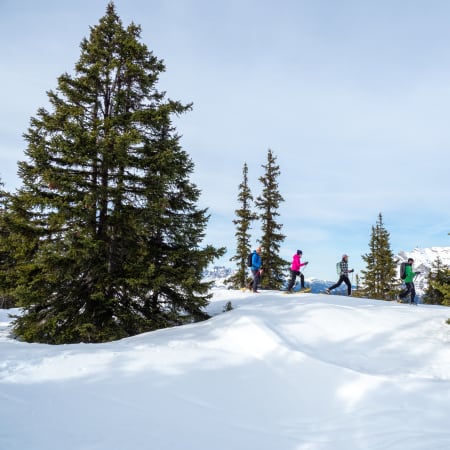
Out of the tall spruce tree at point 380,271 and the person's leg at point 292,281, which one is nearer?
the person's leg at point 292,281

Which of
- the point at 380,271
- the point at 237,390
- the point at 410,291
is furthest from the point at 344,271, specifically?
the point at 380,271

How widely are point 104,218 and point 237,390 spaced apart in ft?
23.5

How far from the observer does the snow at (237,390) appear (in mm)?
4184

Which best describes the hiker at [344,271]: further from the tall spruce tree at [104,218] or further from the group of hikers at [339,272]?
the tall spruce tree at [104,218]

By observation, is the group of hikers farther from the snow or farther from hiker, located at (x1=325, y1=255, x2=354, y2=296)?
the snow

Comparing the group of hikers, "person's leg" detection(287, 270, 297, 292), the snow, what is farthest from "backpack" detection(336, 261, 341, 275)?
the snow

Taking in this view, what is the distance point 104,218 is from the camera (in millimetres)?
10336

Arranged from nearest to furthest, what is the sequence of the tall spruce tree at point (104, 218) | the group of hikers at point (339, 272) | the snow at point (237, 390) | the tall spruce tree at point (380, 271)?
the snow at point (237, 390) → the tall spruce tree at point (104, 218) → the group of hikers at point (339, 272) → the tall spruce tree at point (380, 271)

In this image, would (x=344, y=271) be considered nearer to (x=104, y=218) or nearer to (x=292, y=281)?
(x=292, y=281)

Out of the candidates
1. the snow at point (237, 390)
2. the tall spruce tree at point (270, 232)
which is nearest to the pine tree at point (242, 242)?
the tall spruce tree at point (270, 232)

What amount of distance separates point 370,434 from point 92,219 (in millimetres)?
9143

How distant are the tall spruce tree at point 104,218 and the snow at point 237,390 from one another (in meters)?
2.15

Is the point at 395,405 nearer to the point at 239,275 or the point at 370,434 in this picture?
the point at 370,434

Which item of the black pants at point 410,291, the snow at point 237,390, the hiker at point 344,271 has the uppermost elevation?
the hiker at point 344,271
